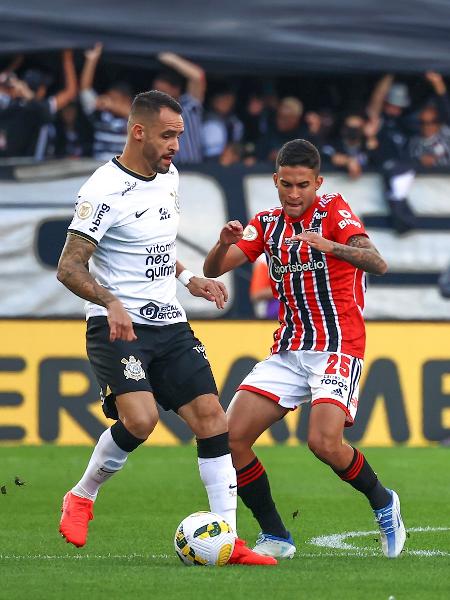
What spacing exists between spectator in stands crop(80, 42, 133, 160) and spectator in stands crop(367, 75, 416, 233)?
2.73 metres

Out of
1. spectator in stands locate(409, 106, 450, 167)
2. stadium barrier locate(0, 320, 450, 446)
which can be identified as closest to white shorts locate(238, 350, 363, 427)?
stadium barrier locate(0, 320, 450, 446)

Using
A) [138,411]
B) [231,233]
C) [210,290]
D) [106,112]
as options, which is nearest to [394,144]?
[106,112]

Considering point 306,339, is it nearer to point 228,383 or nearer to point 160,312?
point 160,312

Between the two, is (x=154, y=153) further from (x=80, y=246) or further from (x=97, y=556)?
(x=97, y=556)

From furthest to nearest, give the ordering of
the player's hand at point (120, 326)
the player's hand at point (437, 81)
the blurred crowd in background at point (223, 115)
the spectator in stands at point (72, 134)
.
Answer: the spectator in stands at point (72, 134) < the player's hand at point (437, 81) < the blurred crowd in background at point (223, 115) < the player's hand at point (120, 326)

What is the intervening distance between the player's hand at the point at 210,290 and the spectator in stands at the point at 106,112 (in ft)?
25.4

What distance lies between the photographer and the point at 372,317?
15117mm

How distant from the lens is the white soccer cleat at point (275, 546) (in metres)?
7.68

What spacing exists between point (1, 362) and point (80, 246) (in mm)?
6718

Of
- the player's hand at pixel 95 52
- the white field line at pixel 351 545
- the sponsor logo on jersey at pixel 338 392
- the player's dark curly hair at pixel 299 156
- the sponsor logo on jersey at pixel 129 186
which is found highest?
the player's hand at pixel 95 52

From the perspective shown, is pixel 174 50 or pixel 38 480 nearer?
pixel 38 480

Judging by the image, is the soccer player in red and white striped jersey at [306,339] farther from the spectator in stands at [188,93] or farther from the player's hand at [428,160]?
the player's hand at [428,160]

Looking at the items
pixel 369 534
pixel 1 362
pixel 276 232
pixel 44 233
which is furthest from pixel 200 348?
pixel 44 233

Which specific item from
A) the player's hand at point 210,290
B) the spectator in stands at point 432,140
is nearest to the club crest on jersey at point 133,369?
the player's hand at point 210,290
